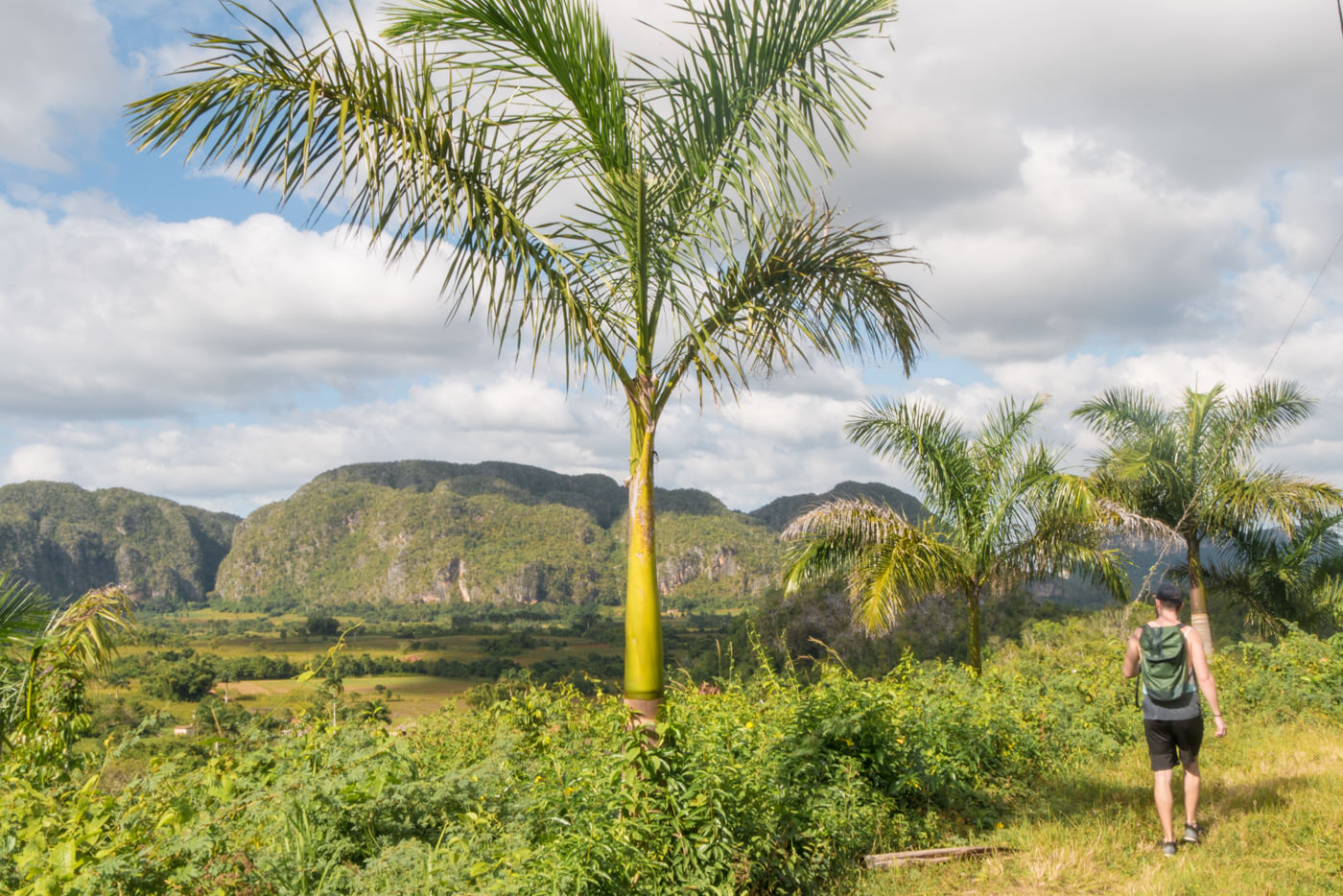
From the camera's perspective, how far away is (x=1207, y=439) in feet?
47.8

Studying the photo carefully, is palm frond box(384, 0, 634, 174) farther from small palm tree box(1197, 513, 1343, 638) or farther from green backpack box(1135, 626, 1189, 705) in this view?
small palm tree box(1197, 513, 1343, 638)

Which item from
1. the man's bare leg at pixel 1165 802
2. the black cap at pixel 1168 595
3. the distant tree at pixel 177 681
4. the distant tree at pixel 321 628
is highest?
the black cap at pixel 1168 595

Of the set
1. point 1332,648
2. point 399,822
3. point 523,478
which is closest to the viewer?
point 399,822

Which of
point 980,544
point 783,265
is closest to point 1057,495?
point 980,544

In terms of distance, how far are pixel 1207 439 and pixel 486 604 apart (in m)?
135

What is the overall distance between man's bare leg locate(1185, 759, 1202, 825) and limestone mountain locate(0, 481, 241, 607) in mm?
162503

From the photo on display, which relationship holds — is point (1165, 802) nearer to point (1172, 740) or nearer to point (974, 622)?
point (1172, 740)

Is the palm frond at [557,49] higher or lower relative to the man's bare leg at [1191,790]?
higher

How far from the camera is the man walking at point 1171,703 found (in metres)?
4.57

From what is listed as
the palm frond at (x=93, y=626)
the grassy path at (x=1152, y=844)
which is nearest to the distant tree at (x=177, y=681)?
the palm frond at (x=93, y=626)

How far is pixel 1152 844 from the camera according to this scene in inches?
182

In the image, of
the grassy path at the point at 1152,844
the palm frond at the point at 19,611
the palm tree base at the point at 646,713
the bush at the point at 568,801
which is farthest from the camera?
the palm frond at the point at 19,611

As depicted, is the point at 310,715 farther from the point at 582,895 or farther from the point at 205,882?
the point at 582,895

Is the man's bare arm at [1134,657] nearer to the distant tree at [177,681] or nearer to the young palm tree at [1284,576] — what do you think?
the young palm tree at [1284,576]
